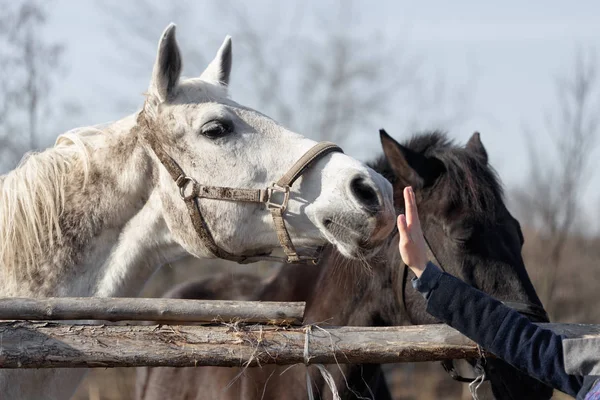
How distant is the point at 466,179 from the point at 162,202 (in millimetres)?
1659

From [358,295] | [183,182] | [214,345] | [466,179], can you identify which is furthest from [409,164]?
[214,345]

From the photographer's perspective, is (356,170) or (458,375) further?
(458,375)

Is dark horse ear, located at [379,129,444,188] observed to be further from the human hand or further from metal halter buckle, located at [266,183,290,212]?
the human hand

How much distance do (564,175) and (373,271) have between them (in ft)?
36.4

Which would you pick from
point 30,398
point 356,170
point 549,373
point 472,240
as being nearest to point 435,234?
point 472,240

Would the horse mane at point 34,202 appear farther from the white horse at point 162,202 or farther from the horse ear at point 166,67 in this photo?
the horse ear at point 166,67

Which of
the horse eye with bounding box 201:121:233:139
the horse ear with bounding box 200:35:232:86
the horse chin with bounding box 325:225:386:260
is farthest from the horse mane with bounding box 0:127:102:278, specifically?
the horse chin with bounding box 325:225:386:260

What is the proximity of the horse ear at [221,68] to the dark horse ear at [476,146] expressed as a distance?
1.52 meters

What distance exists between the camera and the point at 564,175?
13.9m

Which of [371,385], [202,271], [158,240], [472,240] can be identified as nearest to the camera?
[158,240]

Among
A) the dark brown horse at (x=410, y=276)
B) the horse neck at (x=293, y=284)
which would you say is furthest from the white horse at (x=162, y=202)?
the horse neck at (x=293, y=284)

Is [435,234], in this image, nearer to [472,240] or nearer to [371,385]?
[472,240]

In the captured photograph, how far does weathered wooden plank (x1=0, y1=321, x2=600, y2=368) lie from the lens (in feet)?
8.07

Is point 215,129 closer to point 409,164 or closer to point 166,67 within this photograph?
point 166,67
